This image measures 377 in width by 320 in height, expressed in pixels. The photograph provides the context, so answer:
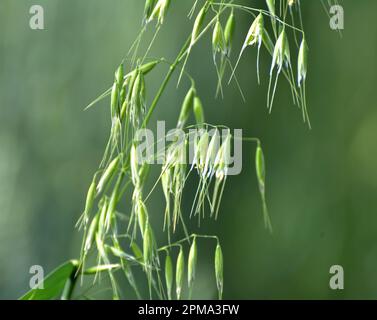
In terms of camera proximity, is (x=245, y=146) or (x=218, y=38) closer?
(x=218, y=38)

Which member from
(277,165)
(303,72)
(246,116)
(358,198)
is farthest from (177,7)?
(303,72)

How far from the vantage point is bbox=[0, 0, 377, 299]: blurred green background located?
3.48 ft

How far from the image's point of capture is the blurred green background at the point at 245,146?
3.48ft

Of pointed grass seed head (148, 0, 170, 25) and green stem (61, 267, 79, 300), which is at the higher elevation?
pointed grass seed head (148, 0, 170, 25)

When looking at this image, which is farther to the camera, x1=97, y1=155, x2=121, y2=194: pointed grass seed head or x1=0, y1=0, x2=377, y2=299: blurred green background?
x1=0, y1=0, x2=377, y2=299: blurred green background

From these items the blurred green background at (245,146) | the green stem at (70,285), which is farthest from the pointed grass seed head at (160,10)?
the blurred green background at (245,146)

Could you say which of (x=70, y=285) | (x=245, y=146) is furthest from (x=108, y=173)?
(x=245, y=146)

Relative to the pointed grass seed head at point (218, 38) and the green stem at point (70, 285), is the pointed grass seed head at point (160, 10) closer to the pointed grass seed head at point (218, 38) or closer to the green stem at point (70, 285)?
the pointed grass seed head at point (218, 38)

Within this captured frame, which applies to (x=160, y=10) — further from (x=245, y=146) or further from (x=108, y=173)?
(x=245, y=146)

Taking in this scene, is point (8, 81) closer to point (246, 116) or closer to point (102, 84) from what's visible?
point (102, 84)

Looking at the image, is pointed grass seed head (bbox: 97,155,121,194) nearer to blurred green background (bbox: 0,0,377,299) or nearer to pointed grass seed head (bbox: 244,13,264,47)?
pointed grass seed head (bbox: 244,13,264,47)

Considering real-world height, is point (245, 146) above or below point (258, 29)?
below

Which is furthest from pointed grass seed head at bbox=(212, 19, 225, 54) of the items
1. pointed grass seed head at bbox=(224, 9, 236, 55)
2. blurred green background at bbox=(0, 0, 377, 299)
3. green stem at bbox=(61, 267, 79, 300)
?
blurred green background at bbox=(0, 0, 377, 299)

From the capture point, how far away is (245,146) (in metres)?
1.09
